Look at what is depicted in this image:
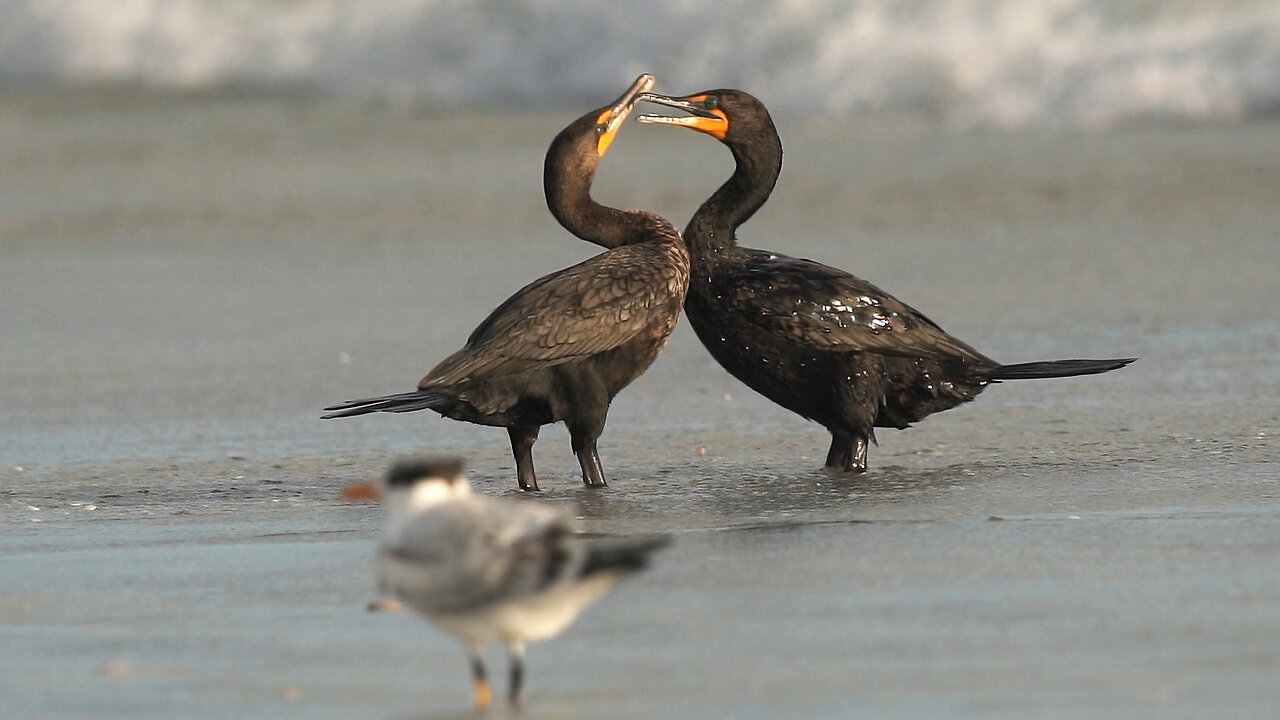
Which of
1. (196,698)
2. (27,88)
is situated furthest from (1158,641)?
(27,88)

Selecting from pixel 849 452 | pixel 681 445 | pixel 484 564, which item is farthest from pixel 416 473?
pixel 681 445

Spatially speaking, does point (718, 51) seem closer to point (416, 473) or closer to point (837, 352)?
point (837, 352)

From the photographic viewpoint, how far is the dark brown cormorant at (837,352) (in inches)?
269

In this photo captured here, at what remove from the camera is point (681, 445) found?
734 cm

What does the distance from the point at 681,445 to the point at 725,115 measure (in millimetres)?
1246

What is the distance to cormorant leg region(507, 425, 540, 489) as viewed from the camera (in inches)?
264

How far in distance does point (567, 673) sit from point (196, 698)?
2.39ft

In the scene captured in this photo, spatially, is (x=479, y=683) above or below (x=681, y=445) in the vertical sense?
below

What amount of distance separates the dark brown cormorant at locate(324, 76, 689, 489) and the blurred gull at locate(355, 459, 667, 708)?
261 centimetres

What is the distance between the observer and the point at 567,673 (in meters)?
4.10

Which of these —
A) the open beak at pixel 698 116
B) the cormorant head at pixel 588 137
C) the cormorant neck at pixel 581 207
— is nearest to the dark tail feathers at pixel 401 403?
the cormorant neck at pixel 581 207

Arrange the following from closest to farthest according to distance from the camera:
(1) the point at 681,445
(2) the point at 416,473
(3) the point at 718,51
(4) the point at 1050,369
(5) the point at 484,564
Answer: (5) the point at 484,564, (2) the point at 416,473, (4) the point at 1050,369, (1) the point at 681,445, (3) the point at 718,51

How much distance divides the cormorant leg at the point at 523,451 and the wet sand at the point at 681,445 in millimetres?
144

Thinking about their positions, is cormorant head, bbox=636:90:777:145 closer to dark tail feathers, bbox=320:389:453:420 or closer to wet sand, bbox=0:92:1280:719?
wet sand, bbox=0:92:1280:719
